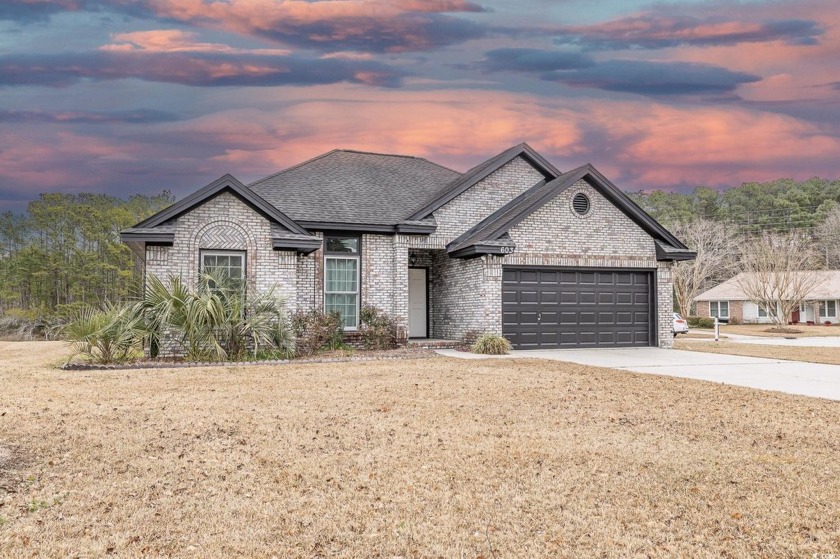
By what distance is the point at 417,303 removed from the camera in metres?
21.6

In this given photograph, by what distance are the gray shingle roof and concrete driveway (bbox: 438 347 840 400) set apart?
5072 millimetres

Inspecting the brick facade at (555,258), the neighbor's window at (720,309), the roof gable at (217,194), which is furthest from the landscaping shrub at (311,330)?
the neighbor's window at (720,309)

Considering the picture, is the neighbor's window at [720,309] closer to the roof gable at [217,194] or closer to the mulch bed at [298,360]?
the mulch bed at [298,360]

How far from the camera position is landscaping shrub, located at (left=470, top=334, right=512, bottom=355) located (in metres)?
17.4

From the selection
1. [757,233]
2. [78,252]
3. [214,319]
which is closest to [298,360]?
[214,319]

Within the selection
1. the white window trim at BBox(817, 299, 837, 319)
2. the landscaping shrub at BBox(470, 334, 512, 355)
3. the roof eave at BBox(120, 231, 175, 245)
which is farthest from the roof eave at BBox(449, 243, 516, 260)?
the white window trim at BBox(817, 299, 837, 319)

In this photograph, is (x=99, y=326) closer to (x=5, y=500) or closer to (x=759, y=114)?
(x=5, y=500)

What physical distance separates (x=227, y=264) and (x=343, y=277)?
3.53 meters

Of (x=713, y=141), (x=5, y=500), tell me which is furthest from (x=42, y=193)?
(x=5, y=500)

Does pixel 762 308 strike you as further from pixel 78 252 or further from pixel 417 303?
pixel 78 252

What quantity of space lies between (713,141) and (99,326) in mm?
23785

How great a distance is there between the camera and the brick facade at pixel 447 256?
17.0 meters

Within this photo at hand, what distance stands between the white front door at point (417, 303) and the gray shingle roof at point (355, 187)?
239 cm

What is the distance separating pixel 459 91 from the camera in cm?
2161
